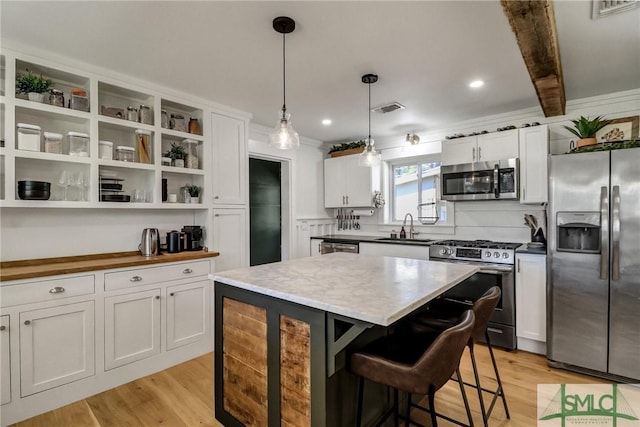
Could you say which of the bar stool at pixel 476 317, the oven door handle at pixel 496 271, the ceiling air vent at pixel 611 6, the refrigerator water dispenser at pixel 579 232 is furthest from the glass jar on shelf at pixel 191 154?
the refrigerator water dispenser at pixel 579 232

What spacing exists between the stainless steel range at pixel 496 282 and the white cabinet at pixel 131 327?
268 centimetres

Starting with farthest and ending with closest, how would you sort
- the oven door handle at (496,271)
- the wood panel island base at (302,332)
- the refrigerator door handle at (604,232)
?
the oven door handle at (496,271) < the refrigerator door handle at (604,232) < the wood panel island base at (302,332)

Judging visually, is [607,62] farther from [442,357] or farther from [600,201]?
[442,357]

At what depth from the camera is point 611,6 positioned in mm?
1806

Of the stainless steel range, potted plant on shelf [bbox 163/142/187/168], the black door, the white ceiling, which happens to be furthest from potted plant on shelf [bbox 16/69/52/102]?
the stainless steel range

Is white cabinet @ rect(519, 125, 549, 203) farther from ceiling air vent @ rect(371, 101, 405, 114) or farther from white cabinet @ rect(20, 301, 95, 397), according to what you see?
white cabinet @ rect(20, 301, 95, 397)

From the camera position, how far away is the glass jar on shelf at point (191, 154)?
3.26 m

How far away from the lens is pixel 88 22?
6.48ft

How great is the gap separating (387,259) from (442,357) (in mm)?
1382

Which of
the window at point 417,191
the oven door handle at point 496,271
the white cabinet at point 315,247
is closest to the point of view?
the oven door handle at point 496,271

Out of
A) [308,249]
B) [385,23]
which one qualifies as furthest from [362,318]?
[308,249]

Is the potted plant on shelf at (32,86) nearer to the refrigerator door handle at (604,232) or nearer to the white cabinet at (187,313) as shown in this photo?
the white cabinet at (187,313)

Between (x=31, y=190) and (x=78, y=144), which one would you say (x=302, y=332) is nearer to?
(x=31, y=190)

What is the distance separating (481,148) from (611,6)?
191 centimetres
